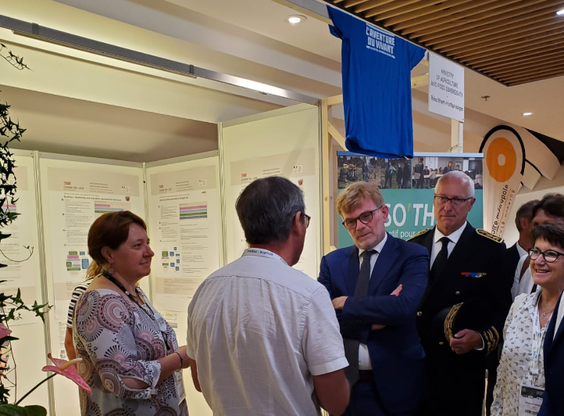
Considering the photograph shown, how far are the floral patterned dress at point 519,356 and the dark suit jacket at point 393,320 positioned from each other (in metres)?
0.35

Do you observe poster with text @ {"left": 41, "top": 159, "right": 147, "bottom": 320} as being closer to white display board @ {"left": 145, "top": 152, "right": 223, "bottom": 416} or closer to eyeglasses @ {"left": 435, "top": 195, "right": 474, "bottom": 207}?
white display board @ {"left": 145, "top": 152, "right": 223, "bottom": 416}

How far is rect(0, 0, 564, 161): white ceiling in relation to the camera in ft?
10.1

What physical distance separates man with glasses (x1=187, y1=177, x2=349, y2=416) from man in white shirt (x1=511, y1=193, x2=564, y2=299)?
1.63m

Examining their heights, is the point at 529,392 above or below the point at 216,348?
below

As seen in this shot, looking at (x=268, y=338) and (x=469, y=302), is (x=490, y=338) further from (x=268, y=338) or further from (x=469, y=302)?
(x=268, y=338)

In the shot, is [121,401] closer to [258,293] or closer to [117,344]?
[117,344]

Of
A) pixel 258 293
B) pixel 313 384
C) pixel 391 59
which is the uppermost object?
pixel 391 59

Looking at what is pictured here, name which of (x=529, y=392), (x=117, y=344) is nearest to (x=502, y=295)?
(x=529, y=392)

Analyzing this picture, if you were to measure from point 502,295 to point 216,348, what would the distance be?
5.33 feet

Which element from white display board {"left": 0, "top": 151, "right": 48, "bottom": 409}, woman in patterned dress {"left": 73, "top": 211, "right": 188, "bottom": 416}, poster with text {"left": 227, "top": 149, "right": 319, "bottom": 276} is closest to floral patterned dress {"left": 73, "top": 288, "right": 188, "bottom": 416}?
woman in patterned dress {"left": 73, "top": 211, "right": 188, "bottom": 416}

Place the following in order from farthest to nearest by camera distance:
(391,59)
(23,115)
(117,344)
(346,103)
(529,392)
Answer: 1. (23,115)
2. (391,59)
3. (346,103)
4. (529,392)
5. (117,344)

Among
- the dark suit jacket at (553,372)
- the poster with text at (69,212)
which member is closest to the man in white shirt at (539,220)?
the dark suit jacket at (553,372)

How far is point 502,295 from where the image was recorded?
248 centimetres

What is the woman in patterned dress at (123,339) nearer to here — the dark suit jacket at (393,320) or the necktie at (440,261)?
the dark suit jacket at (393,320)
